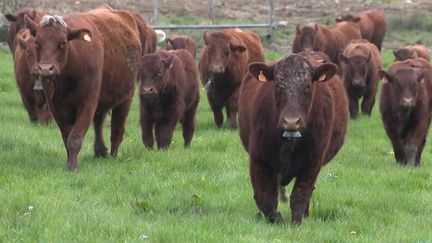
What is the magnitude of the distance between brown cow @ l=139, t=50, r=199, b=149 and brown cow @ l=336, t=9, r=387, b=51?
1523cm

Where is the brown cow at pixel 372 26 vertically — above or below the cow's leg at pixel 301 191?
below

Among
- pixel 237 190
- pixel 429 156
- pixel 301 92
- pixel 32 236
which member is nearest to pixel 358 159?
pixel 429 156

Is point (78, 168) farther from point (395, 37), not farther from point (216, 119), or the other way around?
point (395, 37)

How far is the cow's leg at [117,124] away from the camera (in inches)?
528

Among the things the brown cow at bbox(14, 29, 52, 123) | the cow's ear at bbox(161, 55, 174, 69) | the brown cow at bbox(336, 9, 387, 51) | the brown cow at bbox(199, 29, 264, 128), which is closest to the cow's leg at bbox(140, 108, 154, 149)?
the cow's ear at bbox(161, 55, 174, 69)

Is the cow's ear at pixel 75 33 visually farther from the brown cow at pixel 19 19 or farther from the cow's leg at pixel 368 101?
the cow's leg at pixel 368 101

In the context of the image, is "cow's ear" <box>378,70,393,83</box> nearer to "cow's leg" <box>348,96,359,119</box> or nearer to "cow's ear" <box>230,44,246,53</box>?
"cow's ear" <box>230,44,246,53</box>

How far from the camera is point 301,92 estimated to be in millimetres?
8445

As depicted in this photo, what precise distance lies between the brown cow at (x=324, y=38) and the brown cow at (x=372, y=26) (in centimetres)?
152

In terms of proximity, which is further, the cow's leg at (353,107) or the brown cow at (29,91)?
the cow's leg at (353,107)

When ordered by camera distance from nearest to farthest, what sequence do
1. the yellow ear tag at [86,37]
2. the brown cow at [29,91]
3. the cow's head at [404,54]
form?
the yellow ear tag at [86,37], the brown cow at [29,91], the cow's head at [404,54]

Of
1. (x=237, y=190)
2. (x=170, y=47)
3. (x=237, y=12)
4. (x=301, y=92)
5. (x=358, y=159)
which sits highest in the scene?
(x=301, y=92)

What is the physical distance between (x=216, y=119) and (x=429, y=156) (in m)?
4.21

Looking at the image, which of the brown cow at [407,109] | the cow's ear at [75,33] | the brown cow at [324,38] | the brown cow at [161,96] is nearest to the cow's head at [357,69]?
the brown cow at [324,38]
